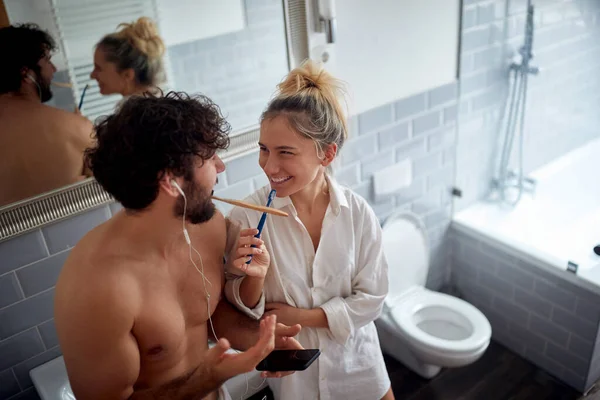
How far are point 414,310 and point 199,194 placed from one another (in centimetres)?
143

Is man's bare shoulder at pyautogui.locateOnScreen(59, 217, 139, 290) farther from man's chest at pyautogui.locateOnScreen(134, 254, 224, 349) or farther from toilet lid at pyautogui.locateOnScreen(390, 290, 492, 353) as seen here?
toilet lid at pyautogui.locateOnScreen(390, 290, 492, 353)

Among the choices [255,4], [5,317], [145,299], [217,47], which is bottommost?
[5,317]

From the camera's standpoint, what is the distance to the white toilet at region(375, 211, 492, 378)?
2.08m

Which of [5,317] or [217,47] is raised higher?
[217,47]

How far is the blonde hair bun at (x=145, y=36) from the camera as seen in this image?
4.69 feet

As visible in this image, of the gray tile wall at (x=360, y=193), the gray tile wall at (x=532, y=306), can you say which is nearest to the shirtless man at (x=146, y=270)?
the gray tile wall at (x=360, y=193)

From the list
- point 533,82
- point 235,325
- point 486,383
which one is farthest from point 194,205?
point 533,82

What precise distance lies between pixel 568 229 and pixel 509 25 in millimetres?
1105

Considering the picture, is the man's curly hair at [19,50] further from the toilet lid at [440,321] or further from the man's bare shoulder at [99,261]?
the toilet lid at [440,321]

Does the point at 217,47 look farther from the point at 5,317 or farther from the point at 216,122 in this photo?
the point at 5,317

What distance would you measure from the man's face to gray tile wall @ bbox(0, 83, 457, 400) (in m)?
0.55

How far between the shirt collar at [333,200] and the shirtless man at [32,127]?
556 millimetres

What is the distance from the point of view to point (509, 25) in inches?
93.9

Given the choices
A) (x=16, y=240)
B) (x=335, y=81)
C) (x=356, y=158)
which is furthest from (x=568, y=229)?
(x=16, y=240)
